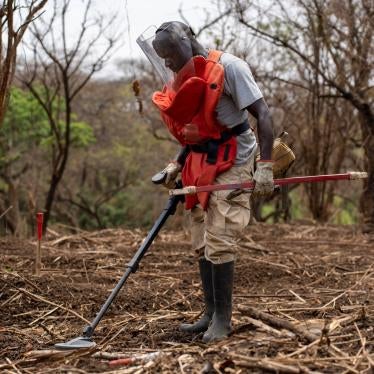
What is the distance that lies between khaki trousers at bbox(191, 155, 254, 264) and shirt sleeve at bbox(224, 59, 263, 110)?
43cm

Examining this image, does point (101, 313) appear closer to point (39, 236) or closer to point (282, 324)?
point (282, 324)

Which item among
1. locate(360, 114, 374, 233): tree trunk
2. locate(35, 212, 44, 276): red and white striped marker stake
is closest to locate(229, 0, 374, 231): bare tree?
locate(360, 114, 374, 233): tree trunk

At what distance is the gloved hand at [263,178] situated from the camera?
14.6ft

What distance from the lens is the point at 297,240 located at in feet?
34.8

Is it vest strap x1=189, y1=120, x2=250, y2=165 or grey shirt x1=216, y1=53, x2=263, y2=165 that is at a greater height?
grey shirt x1=216, y1=53, x2=263, y2=165

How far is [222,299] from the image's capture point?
461 cm

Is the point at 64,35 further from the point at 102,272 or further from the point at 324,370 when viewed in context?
the point at 324,370

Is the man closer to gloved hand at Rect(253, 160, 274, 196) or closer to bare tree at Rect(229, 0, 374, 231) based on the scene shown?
gloved hand at Rect(253, 160, 274, 196)

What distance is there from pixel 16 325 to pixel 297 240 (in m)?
5.87

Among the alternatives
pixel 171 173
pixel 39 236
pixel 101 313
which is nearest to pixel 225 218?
pixel 171 173

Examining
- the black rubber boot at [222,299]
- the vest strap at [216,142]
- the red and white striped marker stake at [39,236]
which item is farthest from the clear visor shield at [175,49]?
the red and white striped marker stake at [39,236]

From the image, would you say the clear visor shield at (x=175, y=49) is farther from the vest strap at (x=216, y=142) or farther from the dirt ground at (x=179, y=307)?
the dirt ground at (x=179, y=307)

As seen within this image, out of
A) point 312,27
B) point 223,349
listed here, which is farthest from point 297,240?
point 223,349

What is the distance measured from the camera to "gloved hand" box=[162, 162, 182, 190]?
5012mm
